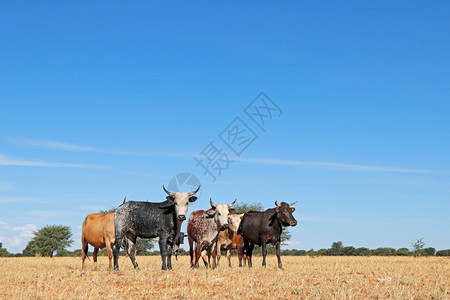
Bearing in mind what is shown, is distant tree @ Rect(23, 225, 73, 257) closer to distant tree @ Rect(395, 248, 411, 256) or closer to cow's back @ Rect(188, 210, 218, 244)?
distant tree @ Rect(395, 248, 411, 256)

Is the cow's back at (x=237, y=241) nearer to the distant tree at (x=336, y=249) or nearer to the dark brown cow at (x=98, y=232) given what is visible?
the dark brown cow at (x=98, y=232)

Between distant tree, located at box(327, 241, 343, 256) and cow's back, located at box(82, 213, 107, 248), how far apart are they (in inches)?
1284

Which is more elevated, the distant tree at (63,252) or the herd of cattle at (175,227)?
the distant tree at (63,252)

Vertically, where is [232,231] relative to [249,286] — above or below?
above

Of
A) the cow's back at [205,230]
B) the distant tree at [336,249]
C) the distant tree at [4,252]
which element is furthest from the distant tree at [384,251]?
the distant tree at [4,252]

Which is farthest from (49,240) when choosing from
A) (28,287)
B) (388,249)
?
(28,287)

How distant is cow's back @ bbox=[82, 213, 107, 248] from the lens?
17.6 meters

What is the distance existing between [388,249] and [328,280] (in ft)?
128

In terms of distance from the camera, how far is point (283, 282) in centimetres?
1212

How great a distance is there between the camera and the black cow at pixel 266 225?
1814 centimetres

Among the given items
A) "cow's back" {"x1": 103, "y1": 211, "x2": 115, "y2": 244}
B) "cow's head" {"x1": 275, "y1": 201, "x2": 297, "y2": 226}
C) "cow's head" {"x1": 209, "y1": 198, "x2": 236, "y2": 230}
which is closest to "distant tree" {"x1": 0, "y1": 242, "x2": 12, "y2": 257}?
"cow's back" {"x1": 103, "y1": 211, "x2": 115, "y2": 244}

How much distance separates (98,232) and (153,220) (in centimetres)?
269

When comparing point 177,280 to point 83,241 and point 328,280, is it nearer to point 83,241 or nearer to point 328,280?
point 328,280

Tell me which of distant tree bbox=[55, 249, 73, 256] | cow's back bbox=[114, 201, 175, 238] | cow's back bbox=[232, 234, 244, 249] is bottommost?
cow's back bbox=[232, 234, 244, 249]
